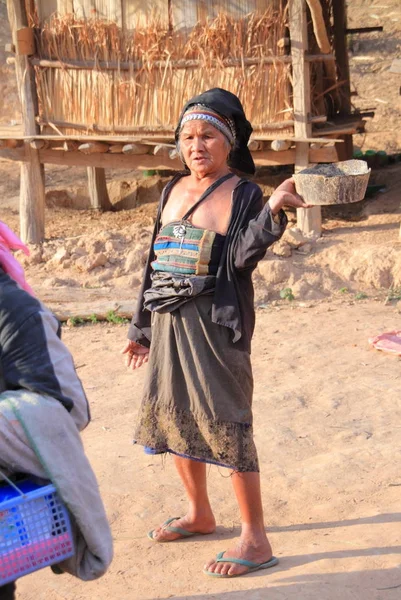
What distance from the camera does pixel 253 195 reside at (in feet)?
11.4

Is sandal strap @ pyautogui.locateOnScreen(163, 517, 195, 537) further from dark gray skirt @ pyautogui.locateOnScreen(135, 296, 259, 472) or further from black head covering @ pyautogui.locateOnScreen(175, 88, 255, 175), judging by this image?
black head covering @ pyautogui.locateOnScreen(175, 88, 255, 175)

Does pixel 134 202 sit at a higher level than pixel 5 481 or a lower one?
lower

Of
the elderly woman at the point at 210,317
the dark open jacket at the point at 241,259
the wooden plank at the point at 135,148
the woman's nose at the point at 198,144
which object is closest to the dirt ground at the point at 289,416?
the elderly woman at the point at 210,317

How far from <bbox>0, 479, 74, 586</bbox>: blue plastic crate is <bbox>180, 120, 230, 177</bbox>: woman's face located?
1.63m

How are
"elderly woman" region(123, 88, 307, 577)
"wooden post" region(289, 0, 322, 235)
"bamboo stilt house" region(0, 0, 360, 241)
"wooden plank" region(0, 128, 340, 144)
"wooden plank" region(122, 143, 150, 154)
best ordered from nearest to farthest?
"elderly woman" region(123, 88, 307, 577)
"wooden post" region(289, 0, 322, 235)
"bamboo stilt house" region(0, 0, 360, 241)
"wooden plank" region(0, 128, 340, 144)
"wooden plank" region(122, 143, 150, 154)

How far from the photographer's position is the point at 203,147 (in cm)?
349

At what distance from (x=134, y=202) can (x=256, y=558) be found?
27.3 ft

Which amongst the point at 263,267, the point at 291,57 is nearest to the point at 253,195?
the point at 263,267

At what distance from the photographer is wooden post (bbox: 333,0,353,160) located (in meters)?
10.8

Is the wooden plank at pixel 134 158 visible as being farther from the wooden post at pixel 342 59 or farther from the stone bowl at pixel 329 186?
the stone bowl at pixel 329 186

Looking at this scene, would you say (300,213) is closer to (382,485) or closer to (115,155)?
(115,155)

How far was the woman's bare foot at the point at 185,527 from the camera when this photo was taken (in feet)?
13.0

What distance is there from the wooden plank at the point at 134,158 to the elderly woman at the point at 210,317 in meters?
4.91

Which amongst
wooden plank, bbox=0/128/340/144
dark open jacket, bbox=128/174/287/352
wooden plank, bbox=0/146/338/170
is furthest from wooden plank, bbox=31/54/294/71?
dark open jacket, bbox=128/174/287/352
